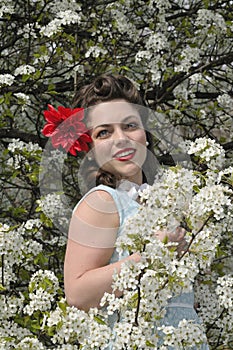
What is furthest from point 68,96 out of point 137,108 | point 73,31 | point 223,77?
point 137,108

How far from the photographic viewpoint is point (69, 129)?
224 centimetres

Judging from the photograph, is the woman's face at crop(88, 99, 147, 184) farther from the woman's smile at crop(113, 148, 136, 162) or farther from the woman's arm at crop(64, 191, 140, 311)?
the woman's arm at crop(64, 191, 140, 311)

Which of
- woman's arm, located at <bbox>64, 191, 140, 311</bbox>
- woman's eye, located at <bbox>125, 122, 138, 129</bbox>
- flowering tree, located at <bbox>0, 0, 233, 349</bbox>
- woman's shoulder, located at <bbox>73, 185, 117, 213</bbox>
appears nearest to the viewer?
flowering tree, located at <bbox>0, 0, 233, 349</bbox>

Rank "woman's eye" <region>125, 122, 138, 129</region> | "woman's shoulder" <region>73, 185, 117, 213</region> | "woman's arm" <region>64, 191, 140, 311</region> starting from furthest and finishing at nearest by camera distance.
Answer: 1. "woman's eye" <region>125, 122, 138, 129</region>
2. "woman's shoulder" <region>73, 185, 117, 213</region>
3. "woman's arm" <region>64, 191, 140, 311</region>

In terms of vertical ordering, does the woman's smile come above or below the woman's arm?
above

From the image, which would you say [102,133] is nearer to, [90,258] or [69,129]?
[69,129]

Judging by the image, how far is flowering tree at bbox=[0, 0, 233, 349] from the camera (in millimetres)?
1626

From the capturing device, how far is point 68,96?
397cm

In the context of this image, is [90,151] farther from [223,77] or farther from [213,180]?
[223,77]

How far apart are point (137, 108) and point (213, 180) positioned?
1.69ft

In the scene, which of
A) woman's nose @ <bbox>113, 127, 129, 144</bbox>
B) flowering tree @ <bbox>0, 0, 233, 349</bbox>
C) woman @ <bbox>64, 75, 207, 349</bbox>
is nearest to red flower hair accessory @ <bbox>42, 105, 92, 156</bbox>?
woman @ <bbox>64, 75, 207, 349</bbox>

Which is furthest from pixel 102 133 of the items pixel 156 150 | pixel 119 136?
pixel 156 150

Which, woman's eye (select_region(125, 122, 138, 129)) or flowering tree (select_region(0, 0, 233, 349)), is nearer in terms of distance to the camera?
flowering tree (select_region(0, 0, 233, 349))

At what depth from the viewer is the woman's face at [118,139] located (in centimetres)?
204
